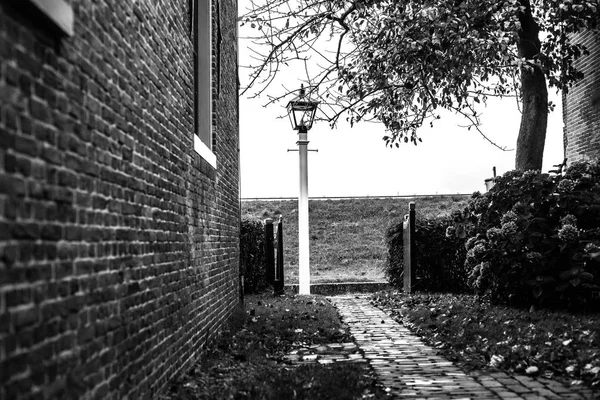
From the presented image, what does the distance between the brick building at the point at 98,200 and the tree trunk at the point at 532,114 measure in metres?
8.50

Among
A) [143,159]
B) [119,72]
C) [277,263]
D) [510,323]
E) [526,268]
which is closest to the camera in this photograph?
[119,72]

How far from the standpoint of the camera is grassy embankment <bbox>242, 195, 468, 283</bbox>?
981 inches

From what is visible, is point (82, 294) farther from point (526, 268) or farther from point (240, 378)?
point (526, 268)

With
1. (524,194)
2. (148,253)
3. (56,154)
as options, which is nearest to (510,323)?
(524,194)

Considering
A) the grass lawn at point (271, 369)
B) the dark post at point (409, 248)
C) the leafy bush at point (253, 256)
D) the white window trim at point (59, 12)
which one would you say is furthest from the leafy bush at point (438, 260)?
the white window trim at point (59, 12)

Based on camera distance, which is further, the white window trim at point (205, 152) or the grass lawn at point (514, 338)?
the white window trim at point (205, 152)

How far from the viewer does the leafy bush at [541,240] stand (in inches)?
380

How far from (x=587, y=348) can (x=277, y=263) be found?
968 centimetres

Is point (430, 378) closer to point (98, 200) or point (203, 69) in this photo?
point (98, 200)

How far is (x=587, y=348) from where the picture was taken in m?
6.89

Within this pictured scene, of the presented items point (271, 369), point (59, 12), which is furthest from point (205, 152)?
point (59, 12)

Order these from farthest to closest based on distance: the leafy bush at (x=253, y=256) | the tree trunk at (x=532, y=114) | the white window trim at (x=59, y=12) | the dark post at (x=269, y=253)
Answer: the leafy bush at (x=253, y=256), the dark post at (x=269, y=253), the tree trunk at (x=532, y=114), the white window trim at (x=59, y=12)

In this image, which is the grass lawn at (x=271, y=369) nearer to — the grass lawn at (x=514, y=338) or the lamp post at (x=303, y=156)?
the grass lawn at (x=514, y=338)

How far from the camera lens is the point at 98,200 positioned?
12.5 ft
